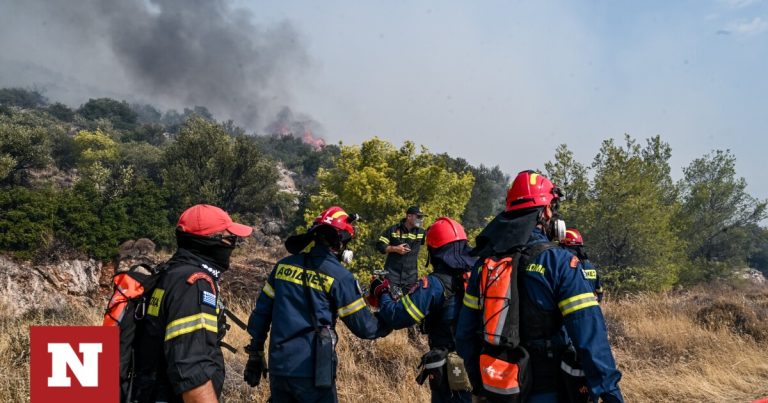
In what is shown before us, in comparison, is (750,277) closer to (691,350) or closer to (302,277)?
(691,350)

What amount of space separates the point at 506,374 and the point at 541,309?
1.22ft

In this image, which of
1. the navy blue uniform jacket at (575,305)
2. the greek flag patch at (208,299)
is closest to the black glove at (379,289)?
the navy blue uniform jacket at (575,305)

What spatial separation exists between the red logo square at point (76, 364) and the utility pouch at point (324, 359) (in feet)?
3.79

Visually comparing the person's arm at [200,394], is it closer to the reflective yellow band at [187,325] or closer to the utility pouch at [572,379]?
the reflective yellow band at [187,325]

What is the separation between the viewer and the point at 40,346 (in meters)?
3.29

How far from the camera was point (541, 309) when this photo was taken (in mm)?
2637

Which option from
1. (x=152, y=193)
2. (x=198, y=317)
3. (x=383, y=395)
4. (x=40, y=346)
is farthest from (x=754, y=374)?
(x=152, y=193)

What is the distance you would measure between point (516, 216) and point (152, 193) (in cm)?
2579

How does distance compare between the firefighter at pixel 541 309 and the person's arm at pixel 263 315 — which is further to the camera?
the person's arm at pixel 263 315

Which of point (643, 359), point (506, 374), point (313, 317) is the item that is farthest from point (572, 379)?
point (643, 359)

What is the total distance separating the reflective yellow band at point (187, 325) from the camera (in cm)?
247

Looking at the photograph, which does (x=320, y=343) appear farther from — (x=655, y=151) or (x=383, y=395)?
(x=655, y=151)

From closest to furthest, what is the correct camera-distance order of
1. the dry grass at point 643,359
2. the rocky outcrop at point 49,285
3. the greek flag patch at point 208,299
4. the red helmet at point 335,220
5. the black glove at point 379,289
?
the greek flag patch at point 208,299 → the red helmet at point 335,220 → the black glove at point 379,289 → the dry grass at point 643,359 → the rocky outcrop at point 49,285

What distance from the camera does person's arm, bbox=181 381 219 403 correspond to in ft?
7.98
